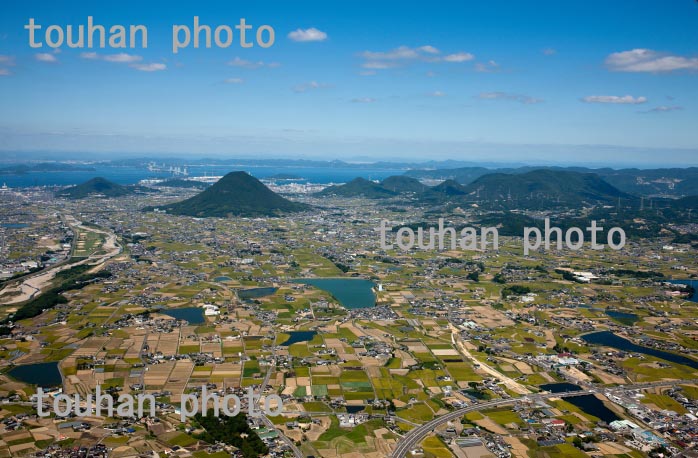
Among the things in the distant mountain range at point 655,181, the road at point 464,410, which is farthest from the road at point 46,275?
the distant mountain range at point 655,181

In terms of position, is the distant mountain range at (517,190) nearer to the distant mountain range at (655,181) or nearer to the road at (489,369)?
the distant mountain range at (655,181)

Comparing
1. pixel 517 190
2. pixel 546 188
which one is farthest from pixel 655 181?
pixel 517 190

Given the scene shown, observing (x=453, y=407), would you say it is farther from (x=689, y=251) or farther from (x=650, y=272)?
(x=689, y=251)

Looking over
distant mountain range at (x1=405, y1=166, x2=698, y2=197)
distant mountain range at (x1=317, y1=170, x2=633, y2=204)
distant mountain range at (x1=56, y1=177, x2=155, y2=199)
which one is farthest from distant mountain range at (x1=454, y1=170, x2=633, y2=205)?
distant mountain range at (x1=56, y1=177, x2=155, y2=199)

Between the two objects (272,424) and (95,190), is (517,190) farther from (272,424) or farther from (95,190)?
(272,424)

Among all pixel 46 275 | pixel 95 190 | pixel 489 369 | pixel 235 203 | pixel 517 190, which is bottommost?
pixel 489 369
